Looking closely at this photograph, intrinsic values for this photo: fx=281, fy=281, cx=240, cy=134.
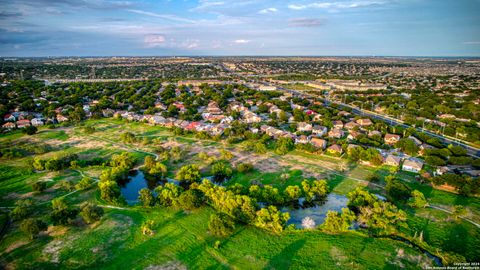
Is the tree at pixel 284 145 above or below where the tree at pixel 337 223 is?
above

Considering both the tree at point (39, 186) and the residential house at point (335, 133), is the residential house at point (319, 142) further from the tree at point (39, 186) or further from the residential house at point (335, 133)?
the tree at point (39, 186)

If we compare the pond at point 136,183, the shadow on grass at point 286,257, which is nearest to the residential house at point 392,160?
the shadow on grass at point 286,257

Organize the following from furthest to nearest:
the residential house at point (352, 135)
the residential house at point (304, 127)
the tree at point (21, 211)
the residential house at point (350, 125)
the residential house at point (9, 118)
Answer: the residential house at point (9, 118)
the residential house at point (350, 125)
the residential house at point (304, 127)
the residential house at point (352, 135)
the tree at point (21, 211)

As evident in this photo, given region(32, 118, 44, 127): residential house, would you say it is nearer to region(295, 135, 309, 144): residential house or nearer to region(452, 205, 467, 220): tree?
region(295, 135, 309, 144): residential house

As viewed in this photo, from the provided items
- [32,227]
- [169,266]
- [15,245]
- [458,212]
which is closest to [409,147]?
[458,212]

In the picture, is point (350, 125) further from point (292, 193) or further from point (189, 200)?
point (189, 200)
